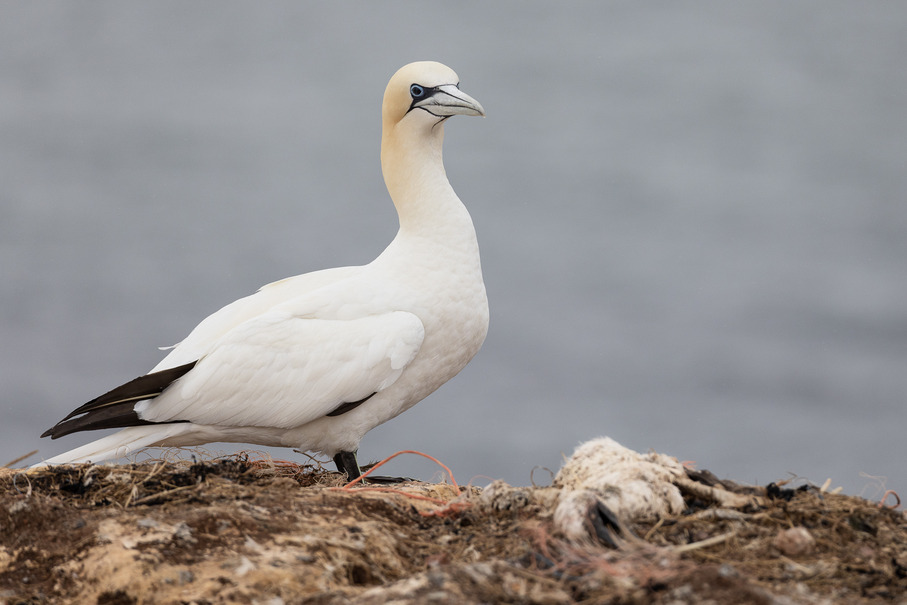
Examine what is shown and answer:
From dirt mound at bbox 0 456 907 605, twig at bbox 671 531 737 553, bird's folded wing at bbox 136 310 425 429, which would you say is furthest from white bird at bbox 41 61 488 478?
twig at bbox 671 531 737 553

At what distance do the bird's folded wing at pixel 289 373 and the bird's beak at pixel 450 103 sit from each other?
67.6 inches

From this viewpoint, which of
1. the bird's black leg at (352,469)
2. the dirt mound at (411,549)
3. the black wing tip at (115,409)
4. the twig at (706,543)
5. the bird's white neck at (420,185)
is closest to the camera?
the dirt mound at (411,549)

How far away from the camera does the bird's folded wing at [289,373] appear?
680 centimetres

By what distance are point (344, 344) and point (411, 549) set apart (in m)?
2.37

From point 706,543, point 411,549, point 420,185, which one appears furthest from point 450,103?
point 706,543

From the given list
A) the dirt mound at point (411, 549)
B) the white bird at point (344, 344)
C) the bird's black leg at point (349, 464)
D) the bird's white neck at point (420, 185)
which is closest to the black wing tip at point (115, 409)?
the white bird at point (344, 344)

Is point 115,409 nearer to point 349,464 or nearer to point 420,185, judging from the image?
Answer: point 349,464

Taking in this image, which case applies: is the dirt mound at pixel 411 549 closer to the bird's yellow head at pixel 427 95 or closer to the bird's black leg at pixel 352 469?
the bird's black leg at pixel 352 469

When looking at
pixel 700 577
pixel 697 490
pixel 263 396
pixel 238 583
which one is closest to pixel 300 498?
pixel 238 583

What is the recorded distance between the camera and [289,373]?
688cm

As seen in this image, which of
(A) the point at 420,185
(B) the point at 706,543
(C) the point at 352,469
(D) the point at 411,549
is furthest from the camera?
(A) the point at 420,185

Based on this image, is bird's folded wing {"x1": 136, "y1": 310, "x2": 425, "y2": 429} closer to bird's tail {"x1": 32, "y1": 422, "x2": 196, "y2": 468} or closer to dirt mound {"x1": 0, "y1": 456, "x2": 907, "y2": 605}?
bird's tail {"x1": 32, "y1": 422, "x2": 196, "y2": 468}

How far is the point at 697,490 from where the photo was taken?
4941 millimetres

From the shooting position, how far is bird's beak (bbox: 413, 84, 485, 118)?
24.0 feet
